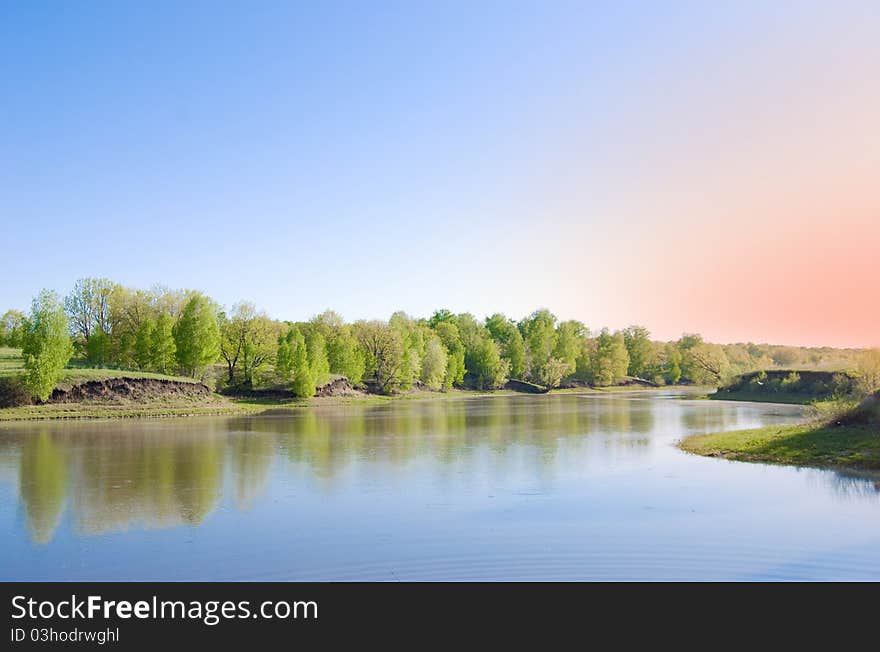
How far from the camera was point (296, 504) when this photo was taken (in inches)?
685

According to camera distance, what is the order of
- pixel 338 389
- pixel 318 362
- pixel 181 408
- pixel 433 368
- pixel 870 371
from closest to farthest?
pixel 870 371 → pixel 181 408 → pixel 318 362 → pixel 338 389 → pixel 433 368

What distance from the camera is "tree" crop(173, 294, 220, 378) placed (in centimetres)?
6469

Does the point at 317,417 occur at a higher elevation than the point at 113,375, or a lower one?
lower

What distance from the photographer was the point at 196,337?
64.9 m

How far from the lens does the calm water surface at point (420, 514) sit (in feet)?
39.1

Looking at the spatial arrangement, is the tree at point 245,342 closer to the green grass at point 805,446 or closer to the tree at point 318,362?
the tree at point 318,362

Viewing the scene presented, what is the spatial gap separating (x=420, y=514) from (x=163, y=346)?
54419 mm

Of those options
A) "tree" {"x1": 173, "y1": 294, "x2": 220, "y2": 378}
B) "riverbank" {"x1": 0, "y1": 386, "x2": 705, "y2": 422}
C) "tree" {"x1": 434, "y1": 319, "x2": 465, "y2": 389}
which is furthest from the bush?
"tree" {"x1": 173, "y1": 294, "x2": 220, "y2": 378}

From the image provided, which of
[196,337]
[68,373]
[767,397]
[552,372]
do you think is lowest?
[767,397]

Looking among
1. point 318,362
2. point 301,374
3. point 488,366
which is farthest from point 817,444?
point 488,366

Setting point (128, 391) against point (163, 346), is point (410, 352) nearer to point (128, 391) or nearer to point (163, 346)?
point (163, 346)
